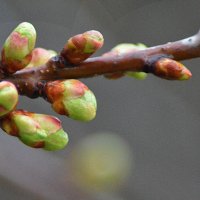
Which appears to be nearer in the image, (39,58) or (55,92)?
(55,92)

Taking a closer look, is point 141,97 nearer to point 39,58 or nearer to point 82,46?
point 39,58

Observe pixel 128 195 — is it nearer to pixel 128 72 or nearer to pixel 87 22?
pixel 87 22

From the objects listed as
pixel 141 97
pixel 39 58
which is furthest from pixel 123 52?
pixel 141 97

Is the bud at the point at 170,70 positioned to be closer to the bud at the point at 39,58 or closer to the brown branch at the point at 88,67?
the brown branch at the point at 88,67

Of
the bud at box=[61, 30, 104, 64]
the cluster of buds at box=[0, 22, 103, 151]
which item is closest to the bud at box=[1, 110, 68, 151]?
the cluster of buds at box=[0, 22, 103, 151]

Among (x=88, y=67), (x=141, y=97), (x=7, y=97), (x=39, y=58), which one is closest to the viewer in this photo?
(x=7, y=97)
